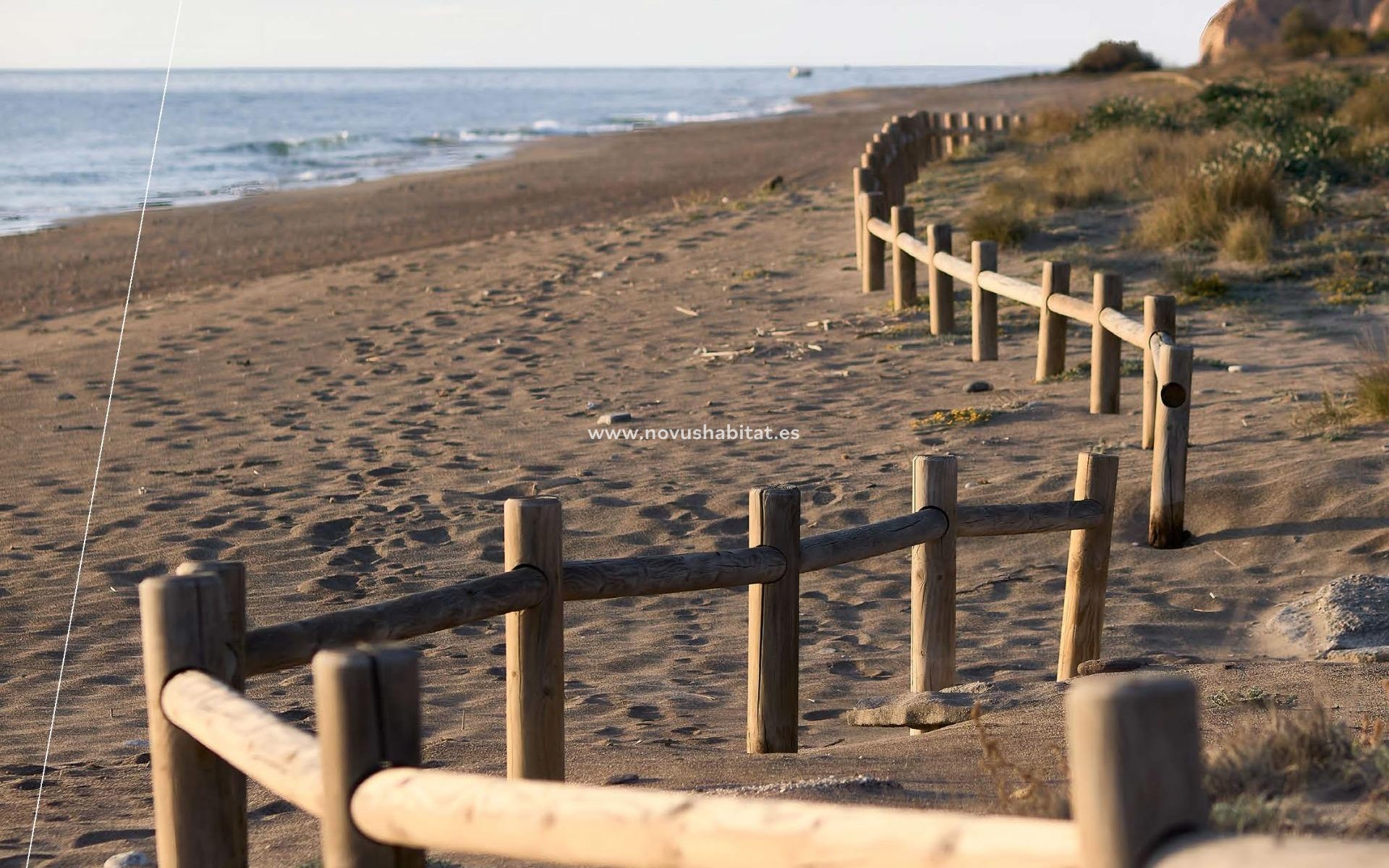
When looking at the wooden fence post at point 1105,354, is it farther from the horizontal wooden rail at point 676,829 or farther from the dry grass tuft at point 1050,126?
the dry grass tuft at point 1050,126

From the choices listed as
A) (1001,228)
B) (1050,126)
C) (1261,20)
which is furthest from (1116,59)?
(1001,228)

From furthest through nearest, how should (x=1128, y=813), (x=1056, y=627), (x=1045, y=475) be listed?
1. (x=1045, y=475)
2. (x=1056, y=627)
3. (x=1128, y=813)

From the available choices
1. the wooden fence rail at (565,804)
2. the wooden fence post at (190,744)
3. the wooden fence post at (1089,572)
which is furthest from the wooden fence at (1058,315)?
Answer: the wooden fence post at (190,744)

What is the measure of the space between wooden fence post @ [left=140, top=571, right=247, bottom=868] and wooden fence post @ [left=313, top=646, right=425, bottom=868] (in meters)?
0.62

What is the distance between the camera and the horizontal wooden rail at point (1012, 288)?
29.3 ft

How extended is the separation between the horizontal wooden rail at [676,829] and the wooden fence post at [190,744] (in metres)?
0.73

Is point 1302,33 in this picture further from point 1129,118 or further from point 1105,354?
point 1105,354

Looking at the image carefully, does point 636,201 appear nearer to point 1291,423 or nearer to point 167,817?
point 1291,423

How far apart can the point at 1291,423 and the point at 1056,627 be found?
270 cm

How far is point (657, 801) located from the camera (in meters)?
1.96

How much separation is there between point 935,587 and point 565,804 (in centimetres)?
295

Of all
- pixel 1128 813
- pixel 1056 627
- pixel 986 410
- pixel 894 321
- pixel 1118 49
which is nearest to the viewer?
pixel 1128 813

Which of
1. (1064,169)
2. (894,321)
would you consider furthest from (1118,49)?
(894,321)

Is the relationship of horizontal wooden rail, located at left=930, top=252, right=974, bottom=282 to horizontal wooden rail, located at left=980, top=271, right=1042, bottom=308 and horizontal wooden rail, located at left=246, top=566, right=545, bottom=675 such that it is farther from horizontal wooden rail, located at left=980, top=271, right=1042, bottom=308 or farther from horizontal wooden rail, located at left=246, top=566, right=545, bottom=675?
horizontal wooden rail, located at left=246, top=566, right=545, bottom=675
